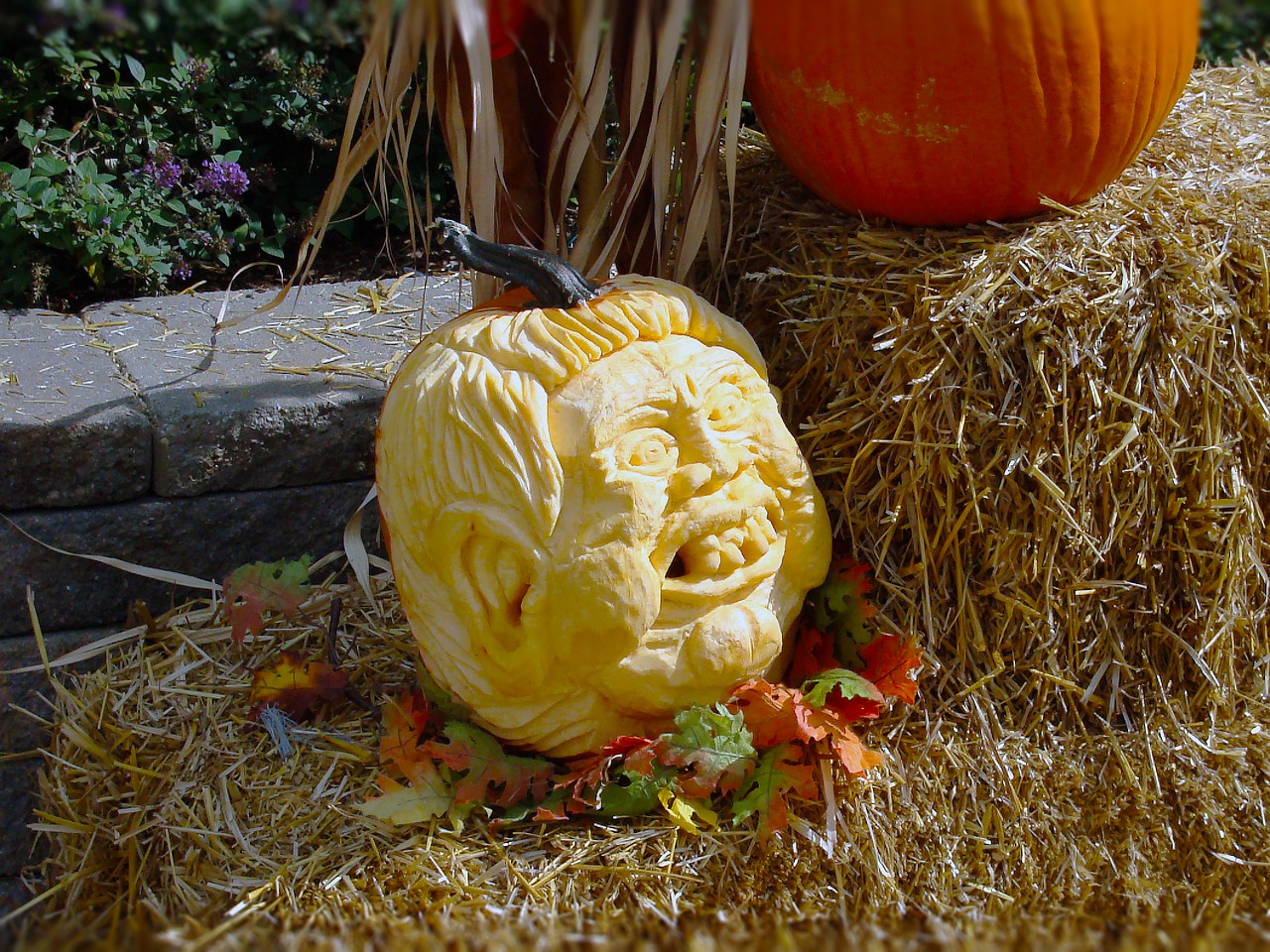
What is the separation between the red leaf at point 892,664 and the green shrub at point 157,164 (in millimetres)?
1875

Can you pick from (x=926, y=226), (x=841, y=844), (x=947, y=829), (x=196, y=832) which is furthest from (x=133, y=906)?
(x=926, y=226)

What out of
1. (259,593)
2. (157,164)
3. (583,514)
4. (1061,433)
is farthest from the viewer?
(157,164)

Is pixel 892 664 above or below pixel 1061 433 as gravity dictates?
below

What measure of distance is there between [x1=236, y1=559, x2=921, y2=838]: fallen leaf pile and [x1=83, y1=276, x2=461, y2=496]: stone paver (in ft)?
2.42

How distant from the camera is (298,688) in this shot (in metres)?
2.06

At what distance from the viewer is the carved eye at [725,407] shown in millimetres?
1755

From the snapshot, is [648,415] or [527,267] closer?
[648,415]

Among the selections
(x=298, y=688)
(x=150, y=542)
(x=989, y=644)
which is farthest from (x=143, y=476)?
(x=989, y=644)

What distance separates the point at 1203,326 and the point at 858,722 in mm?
877

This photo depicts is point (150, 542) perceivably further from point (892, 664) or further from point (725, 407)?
point (892, 664)

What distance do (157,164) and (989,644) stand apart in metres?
2.55

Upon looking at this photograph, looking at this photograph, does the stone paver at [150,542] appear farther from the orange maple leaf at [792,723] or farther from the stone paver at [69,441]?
the orange maple leaf at [792,723]

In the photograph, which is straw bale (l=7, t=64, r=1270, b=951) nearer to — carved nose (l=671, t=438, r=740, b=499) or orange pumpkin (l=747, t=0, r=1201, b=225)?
orange pumpkin (l=747, t=0, r=1201, b=225)

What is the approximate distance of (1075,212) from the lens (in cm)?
195
